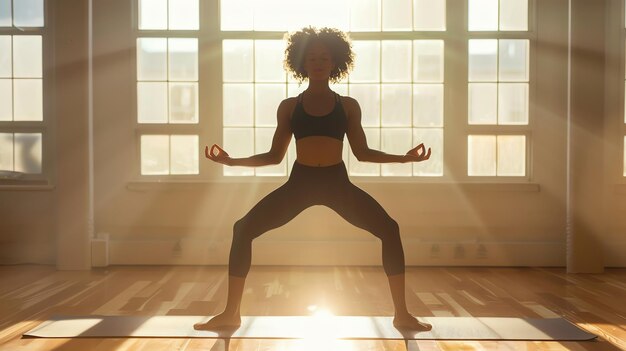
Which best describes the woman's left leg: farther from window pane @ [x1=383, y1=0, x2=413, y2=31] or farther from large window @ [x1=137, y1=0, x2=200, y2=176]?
window pane @ [x1=383, y1=0, x2=413, y2=31]

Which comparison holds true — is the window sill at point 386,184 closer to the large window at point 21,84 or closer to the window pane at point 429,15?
the large window at point 21,84

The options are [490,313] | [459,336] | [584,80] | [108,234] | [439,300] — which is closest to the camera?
[459,336]

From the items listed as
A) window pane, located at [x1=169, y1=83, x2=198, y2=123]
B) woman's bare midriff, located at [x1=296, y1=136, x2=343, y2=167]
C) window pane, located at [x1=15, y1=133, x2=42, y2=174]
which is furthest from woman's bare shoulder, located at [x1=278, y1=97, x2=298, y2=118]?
window pane, located at [x1=15, y1=133, x2=42, y2=174]

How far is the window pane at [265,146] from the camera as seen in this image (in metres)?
5.41

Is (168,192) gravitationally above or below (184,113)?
below

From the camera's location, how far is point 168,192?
5395mm

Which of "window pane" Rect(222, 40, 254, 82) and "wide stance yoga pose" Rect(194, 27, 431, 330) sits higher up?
"window pane" Rect(222, 40, 254, 82)

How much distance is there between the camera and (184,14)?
5453mm

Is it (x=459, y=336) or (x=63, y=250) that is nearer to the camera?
(x=459, y=336)

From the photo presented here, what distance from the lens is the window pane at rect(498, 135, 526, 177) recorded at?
17.9 ft

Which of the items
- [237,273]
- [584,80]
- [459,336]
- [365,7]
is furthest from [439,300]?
[365,7]

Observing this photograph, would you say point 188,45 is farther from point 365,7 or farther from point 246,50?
point 365,7

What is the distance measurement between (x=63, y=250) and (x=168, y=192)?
939 millimetres

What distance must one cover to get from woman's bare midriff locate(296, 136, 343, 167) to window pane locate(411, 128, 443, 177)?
2.44m
